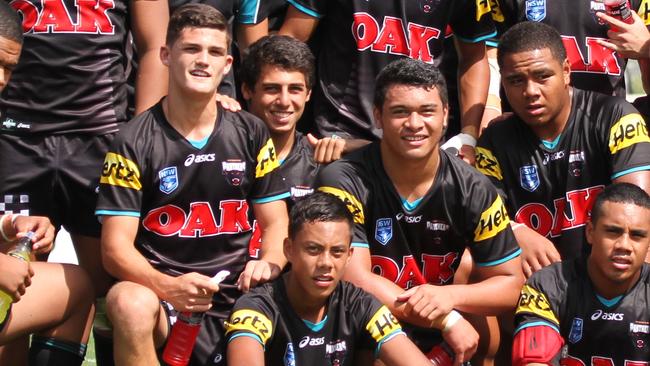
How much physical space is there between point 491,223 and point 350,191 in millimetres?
752

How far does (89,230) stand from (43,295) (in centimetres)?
76

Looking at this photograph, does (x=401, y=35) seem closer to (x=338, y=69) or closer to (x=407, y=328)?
(x=338, y=69)

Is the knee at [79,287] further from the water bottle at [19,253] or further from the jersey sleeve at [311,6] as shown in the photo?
the jersey sleeve at [311,6]

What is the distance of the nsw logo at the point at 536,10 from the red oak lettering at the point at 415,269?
5.58 feet

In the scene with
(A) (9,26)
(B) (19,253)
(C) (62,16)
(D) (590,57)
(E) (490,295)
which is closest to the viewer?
(A) (9,26)

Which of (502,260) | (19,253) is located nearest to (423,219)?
(502,260)

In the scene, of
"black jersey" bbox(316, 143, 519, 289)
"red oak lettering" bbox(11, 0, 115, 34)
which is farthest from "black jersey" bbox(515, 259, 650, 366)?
"red oak lettering" bbox(11, 0, 115, 34)

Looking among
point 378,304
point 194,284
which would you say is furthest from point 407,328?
point 194,284

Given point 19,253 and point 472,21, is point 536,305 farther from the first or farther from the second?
point 19,253

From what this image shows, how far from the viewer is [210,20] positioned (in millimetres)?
6457

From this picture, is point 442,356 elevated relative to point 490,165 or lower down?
lower down

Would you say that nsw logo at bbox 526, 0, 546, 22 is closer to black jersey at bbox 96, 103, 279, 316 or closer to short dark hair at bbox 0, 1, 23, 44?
black jersey at bbox 96, 103, 279, 316

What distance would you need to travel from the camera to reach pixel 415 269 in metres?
6.57

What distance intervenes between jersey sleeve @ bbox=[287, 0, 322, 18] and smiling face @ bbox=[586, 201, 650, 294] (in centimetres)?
213
